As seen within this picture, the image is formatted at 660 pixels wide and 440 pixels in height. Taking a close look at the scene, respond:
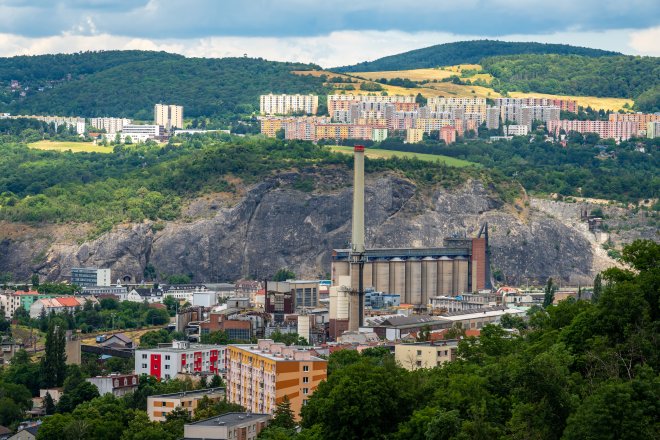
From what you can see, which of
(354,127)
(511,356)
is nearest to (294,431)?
(511,356)

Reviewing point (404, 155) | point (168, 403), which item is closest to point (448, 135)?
point (404, 155)

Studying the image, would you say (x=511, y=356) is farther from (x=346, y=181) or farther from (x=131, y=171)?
(x=131, y=171)

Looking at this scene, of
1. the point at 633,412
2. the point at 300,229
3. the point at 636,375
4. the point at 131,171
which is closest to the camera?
the point at 633,412

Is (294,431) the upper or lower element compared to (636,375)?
lower

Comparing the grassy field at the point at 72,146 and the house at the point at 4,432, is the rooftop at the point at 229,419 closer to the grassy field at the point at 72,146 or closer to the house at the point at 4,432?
the house at the point at 4,432

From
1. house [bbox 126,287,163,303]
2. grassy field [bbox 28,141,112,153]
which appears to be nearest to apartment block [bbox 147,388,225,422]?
house [bbox 126,287,163,303]

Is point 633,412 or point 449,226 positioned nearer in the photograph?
point 633,412

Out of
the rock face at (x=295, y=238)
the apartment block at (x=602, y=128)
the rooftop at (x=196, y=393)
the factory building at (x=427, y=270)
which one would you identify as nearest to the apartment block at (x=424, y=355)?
the rooftop at (x=196, y=393)

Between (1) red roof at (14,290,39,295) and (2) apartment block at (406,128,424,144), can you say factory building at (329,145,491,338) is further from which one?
(2) apartment block at (406,128,424,144)
